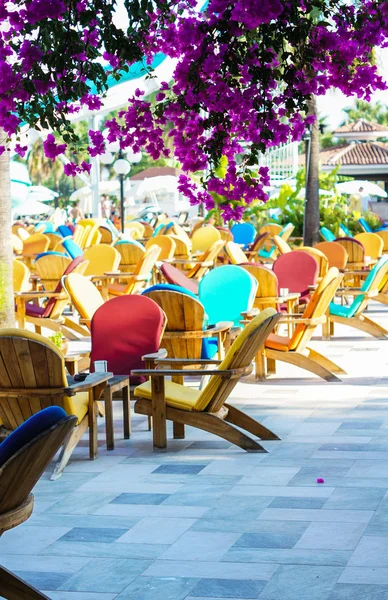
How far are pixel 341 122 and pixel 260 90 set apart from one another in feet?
367

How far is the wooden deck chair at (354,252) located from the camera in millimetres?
14660

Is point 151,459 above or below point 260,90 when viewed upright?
below

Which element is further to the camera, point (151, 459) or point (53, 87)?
point (151, 459)

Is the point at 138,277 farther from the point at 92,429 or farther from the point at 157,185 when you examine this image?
the point at 157,185

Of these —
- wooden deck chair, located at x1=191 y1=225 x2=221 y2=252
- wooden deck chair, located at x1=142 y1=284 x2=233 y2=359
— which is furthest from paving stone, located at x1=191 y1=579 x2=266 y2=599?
wooden deck chair, located at x1=191 y1=225 x2=221 y2=252

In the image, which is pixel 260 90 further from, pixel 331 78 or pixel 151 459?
pixel 151 459

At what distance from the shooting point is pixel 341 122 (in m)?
114

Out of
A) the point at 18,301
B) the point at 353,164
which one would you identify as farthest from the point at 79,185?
the point at 18,301

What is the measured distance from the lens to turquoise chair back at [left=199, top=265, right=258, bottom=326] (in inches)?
383

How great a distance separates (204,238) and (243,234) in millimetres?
2054

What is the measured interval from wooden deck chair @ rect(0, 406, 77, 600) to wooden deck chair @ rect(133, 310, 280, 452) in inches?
106

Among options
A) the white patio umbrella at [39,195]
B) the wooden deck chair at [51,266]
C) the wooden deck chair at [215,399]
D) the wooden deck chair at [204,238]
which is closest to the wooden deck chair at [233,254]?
the wooden deck chair at [51,266]

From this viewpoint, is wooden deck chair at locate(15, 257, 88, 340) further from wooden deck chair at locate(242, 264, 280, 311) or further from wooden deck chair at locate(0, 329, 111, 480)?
wooden deck chair at locate(0, 329, 111, 480)

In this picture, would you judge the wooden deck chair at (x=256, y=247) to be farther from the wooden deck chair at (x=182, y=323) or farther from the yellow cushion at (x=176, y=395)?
the yellow cushion at (x=176, y=395)
